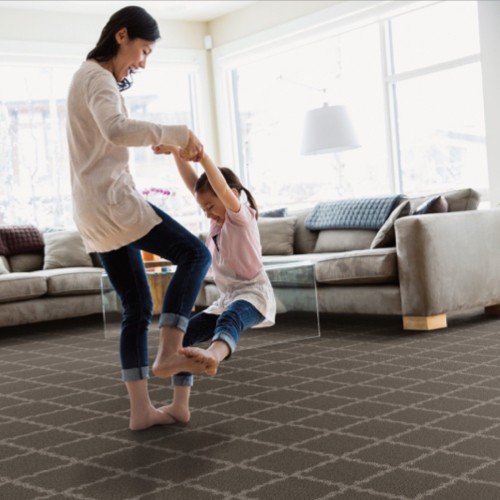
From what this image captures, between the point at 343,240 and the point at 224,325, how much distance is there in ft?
11.0

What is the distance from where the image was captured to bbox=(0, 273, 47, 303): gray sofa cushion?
17.7 ft

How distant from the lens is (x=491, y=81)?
5.96 m

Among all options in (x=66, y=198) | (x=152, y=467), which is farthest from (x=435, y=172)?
(x=152, y=467)

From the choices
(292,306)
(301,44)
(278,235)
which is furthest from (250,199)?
(301,44)

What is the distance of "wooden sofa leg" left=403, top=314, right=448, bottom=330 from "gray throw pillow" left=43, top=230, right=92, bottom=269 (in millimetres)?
2781

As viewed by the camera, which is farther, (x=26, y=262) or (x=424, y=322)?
(x=26, y=262)

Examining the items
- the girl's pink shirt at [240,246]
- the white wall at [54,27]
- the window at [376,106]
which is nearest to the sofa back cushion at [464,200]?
the window at [376,106]

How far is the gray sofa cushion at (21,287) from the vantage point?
5.40m

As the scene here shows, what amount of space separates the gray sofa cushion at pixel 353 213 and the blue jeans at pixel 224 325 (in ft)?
9.62

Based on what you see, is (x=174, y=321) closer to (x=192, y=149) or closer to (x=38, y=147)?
(x=192, y=149)

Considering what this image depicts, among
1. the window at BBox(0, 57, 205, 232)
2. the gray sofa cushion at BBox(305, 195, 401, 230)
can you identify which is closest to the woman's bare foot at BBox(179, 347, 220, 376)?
the gray sofa cushion at BBox(305, 195, 401, 230)

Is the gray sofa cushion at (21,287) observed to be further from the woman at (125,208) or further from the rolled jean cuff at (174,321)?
the rolled jean cuff at (174,321)

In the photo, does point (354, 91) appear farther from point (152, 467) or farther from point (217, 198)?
point (152, 467)

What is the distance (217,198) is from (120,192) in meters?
0.46
